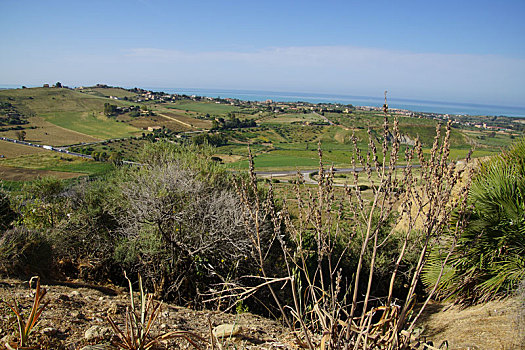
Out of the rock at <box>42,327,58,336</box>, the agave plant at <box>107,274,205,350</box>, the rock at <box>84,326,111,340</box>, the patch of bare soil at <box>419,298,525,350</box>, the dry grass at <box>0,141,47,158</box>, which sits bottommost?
the dry grass at <box>0,141,47,158</box>

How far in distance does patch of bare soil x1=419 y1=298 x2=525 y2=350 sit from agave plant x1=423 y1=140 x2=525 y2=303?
29cm

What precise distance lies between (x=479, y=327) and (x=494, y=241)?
1653mm

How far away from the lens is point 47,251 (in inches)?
233

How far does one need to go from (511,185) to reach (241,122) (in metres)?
87.4

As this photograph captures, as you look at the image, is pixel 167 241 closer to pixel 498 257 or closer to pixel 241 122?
pixel 498 257

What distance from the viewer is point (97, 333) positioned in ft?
8.84

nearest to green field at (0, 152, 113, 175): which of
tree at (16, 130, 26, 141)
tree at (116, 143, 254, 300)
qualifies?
tree at (16, 130, 26, 141)

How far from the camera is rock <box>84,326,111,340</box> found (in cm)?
266

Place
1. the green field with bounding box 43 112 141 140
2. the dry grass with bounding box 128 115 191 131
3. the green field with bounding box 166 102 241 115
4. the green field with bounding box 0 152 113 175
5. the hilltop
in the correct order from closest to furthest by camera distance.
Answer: the green field with bounding box 0 152 113 175 → the hilltop → the green field with bounding box 43 112 141 140 → the dry grass with bounding box 128 115 191 131 → the green field with bounding box 166 102 241 115

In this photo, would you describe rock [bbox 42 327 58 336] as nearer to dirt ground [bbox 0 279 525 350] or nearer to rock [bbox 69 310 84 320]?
dirt ground [bbox 0 279 525 350]

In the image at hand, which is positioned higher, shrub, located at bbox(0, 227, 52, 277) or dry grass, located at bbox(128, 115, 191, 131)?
dry grass, located at bbox(128, 115, 191, 131)

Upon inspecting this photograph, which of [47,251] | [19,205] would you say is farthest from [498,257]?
[19,205]

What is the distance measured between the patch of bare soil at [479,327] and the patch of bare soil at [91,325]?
1820 millimetres

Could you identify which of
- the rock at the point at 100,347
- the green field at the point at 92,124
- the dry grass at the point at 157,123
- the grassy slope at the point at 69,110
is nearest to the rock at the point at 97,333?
the rock at the point at 100,347
